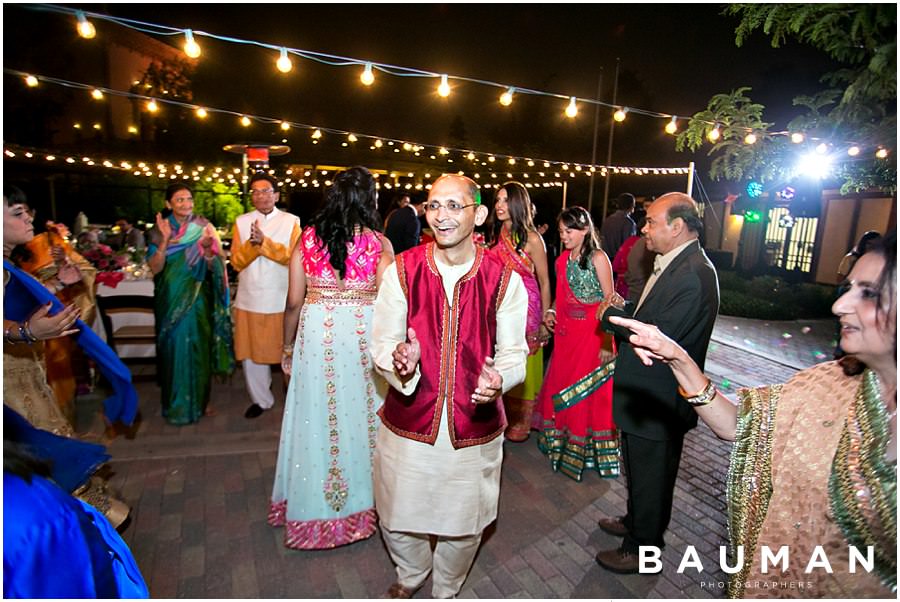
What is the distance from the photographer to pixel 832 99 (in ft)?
7.40

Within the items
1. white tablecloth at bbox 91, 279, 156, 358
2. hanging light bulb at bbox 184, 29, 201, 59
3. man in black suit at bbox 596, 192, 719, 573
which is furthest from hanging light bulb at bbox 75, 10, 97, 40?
man in black suit at bbox 596, 192, 719, 573

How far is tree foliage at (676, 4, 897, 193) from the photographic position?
168 centimetres

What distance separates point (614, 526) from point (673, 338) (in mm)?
1432

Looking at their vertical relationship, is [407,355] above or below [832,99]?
below

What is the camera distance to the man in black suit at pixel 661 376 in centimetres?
259

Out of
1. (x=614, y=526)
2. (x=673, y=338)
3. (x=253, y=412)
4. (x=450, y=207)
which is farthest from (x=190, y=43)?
(x=614, y=526)

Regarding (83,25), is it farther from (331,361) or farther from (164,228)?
(331,361)

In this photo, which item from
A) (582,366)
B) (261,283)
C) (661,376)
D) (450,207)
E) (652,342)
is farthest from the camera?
(261,283)

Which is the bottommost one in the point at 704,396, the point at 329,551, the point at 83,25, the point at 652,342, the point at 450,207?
the point at 329,551

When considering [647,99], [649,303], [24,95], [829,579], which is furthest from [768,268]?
[24,95]

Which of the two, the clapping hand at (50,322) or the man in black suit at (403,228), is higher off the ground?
the man in black suit at (403,228)

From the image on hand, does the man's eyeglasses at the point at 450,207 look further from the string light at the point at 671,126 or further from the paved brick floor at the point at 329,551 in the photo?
the string light at the point at 671,126

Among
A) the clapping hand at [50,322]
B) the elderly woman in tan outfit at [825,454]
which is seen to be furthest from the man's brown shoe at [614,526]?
the clapping hand at [50,322]

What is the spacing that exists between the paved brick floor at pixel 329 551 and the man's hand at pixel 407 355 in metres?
1.43
